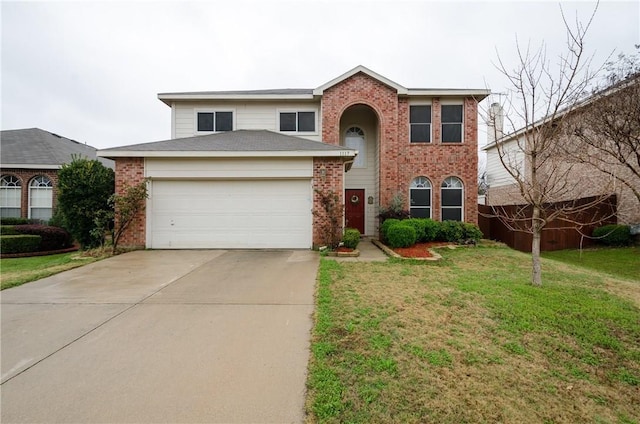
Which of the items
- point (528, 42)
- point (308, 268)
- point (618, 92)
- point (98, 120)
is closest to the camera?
point (528, 42)

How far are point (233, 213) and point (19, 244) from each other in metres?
7.84

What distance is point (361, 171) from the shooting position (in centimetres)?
1317

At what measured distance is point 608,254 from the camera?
9.21 metres

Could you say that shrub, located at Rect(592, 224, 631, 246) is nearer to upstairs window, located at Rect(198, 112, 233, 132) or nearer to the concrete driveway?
the concrete driveway

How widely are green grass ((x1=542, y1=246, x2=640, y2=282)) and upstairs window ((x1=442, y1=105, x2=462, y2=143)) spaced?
19.1 ft

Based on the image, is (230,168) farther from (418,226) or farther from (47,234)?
(47,234)

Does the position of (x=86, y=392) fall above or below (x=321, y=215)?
below

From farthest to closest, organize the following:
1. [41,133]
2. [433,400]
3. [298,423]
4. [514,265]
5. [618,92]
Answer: [41,133] → [618,92] → [514,265] → [433,400] → [298,423]

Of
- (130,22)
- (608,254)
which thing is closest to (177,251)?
(130,22)

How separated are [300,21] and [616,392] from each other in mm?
15742

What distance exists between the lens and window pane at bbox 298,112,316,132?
12508 millimetres

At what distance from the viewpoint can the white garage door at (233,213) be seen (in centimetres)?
923

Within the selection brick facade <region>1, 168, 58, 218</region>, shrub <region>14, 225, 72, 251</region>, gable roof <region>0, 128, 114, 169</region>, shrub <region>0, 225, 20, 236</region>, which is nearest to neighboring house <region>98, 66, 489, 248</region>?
shrub <region>14, 225, 72, 251</region>

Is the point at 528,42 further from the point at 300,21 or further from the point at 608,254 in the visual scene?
the point at 300,21
